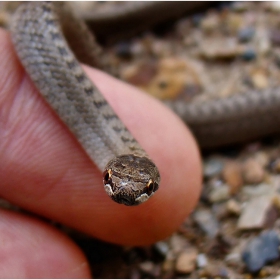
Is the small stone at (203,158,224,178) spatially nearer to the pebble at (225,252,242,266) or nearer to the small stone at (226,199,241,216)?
the small stone at (226,199,241,216)

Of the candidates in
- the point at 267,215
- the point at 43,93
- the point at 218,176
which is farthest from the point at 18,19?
the point at 267,215

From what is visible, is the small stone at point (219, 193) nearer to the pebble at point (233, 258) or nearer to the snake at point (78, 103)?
the pebble at point (233, 258)

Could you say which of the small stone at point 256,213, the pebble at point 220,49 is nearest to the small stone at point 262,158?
the small stone at point 256,213

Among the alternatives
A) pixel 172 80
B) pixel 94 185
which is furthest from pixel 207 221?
pixel 172 80

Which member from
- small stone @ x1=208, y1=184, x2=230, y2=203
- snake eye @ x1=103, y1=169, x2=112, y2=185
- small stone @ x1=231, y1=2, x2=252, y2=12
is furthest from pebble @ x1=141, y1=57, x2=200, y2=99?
snake eye @ x1=103, y1=169, x2=112, y2=185

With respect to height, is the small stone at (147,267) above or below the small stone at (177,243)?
below

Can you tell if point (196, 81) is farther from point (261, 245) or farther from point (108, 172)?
point (108, 172)
